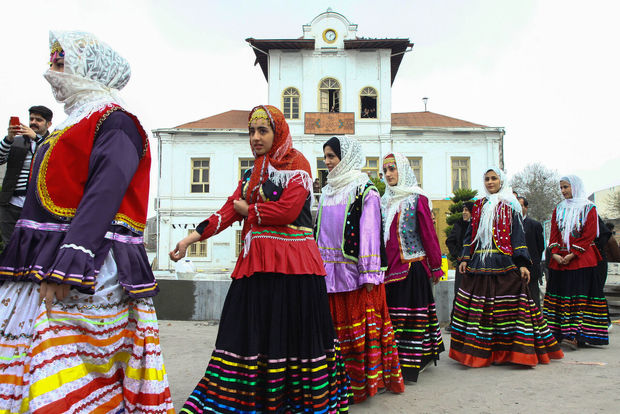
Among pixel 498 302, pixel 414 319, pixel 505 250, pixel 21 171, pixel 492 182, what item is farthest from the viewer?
pixel 492 182

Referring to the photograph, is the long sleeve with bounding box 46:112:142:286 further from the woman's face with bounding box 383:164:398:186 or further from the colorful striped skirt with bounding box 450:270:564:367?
the colorful striped skirt with bounding box 450:270:564:367

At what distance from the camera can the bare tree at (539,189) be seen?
1561 inches

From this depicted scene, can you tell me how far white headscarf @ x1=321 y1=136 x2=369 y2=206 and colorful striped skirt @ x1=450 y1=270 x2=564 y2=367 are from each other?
7.03ft

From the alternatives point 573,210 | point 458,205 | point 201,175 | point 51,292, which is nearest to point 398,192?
point 573,210

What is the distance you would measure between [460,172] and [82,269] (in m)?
27.1

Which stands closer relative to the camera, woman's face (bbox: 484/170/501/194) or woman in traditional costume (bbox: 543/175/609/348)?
woman's face (bbox: 484/170/501/194)

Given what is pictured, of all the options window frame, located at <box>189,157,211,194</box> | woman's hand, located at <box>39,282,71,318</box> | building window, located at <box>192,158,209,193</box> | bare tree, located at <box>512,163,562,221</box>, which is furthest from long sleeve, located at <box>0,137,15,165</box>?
bare tree, located at <box>512,163,562,221</box>

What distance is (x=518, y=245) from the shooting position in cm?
521

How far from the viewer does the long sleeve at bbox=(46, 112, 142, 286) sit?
6.38 ft

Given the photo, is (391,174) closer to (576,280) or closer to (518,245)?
(518,245)

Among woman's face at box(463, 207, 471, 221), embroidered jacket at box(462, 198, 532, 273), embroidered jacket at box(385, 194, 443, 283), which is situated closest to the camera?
embroidered jacket at box(385, 194, 443, 283)

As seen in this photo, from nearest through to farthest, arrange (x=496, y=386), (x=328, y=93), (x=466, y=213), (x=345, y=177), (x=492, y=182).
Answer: (x=345, y=177) < (x=496, y=386) < (x=492, y=182) < (x=466, y=213) < (x=328, y=93)

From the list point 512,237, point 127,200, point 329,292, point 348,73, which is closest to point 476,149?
point 348,73

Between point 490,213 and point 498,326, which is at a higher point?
point 490,213
